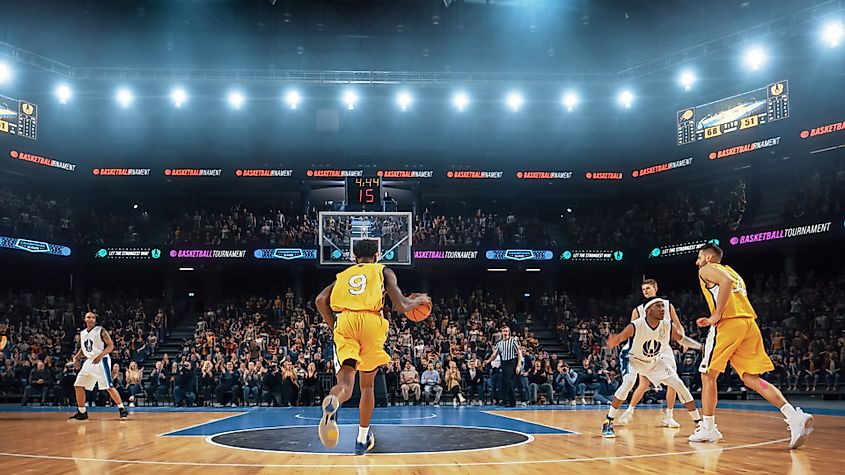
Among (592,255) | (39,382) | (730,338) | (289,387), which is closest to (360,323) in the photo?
(730,338)

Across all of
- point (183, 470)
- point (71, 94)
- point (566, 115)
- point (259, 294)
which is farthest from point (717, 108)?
point (183, 470)

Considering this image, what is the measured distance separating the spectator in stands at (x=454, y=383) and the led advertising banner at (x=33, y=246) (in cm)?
1750

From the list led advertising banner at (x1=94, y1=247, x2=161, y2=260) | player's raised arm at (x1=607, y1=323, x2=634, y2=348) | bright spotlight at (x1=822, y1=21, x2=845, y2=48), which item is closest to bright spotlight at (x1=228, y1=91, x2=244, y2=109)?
led advertising banner at (x1=94, y1=247, x2=161, y2=260)

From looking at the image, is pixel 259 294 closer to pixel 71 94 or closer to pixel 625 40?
pixel 71 94

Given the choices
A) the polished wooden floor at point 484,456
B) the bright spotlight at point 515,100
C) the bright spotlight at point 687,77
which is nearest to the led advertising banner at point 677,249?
the bright spotlight at point 687,77

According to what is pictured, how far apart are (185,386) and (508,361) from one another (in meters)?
8.28

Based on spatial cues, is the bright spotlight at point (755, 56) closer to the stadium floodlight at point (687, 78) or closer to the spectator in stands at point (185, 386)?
the stadium floodlight at point (687, 78)

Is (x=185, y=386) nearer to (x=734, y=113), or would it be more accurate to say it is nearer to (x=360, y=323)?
(x=360, y=323)

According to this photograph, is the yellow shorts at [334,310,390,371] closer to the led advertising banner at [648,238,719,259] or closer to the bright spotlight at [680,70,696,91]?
the led advertising banner at [648,238,719,259]

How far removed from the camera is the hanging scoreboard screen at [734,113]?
27845mm

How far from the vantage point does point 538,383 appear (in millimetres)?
19391

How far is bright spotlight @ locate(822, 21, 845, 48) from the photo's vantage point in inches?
972

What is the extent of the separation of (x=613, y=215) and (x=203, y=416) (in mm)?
24627

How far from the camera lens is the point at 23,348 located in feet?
74.1
